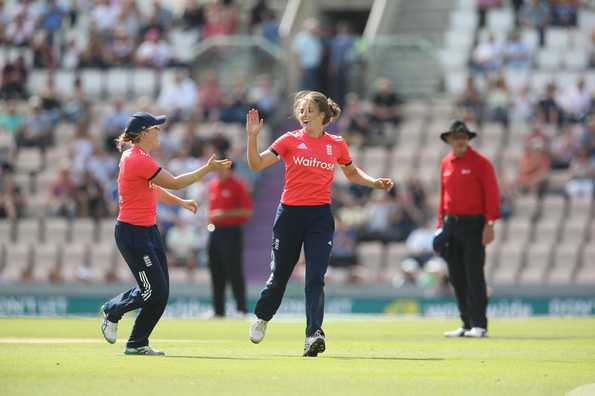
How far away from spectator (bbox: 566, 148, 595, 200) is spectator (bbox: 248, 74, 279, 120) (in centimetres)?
652

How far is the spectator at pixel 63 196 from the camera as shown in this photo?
98.1ft

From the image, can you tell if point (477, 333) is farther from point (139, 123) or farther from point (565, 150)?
point (565, 150)

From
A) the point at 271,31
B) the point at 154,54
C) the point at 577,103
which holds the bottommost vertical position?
the point at 577,103

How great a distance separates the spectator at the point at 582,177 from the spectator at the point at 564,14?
3.88 m

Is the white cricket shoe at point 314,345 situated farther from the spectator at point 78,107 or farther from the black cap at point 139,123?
the spectator at point 78,107

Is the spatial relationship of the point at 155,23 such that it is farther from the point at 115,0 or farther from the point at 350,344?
the point at 350,344

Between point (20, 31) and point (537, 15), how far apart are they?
38.8 feet

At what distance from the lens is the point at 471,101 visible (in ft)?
96.0

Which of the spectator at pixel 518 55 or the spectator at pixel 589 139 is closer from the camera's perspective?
the spectator at pixel 589 139

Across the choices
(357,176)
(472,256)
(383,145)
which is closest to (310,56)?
(383,145)

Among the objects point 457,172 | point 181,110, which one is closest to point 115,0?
point 181,110

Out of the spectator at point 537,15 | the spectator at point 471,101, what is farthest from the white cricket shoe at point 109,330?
the spectator at point 537,15

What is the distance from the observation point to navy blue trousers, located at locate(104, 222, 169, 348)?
→ 508 inches

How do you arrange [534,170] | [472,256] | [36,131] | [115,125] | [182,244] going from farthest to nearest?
[36,131]
[115,125]
[182,244]
[534,170]
[472,256]
